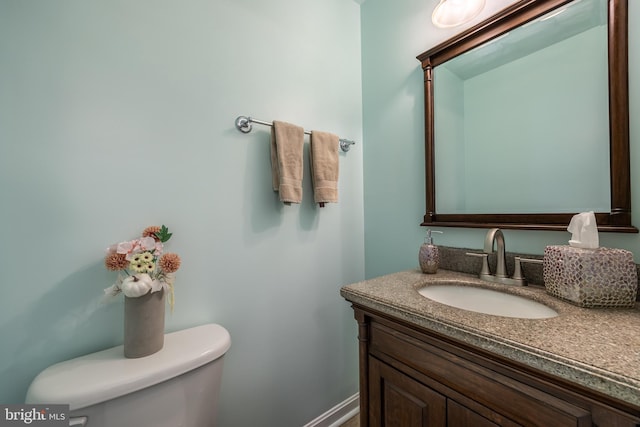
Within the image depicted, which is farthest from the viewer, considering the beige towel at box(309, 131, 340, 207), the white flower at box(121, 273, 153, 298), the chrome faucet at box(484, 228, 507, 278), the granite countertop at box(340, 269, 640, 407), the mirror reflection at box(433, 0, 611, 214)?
the beige towel at box(309, 131, 340, 207)

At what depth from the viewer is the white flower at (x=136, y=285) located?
0.67 metres

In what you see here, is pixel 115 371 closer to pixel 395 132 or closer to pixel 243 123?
pixel 243 123

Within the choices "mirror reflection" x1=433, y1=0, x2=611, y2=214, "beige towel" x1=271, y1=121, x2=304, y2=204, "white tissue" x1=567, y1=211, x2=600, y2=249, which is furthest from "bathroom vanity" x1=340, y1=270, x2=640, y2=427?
"beige towel" x1=271, y1=121, x2=304, y2=204

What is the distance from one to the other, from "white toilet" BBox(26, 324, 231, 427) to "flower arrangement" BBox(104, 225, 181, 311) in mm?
193

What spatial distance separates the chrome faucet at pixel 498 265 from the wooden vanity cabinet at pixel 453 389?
0.43 m

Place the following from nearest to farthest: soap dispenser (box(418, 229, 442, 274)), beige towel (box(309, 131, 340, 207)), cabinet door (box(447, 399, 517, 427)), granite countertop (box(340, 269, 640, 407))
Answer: granite countertop (box(340, 269, 640, 407)) → cabinet door (box(447, 399, 517, 427)) → soap dispenser (box(418, 229, 442, 274)) → beige towel (box(309, 131, 340, 207))

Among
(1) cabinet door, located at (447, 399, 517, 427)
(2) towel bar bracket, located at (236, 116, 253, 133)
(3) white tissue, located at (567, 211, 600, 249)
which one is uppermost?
(2) towel bar bracket, located at (236, 116, 253, 133)

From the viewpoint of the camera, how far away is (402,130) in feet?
4.24

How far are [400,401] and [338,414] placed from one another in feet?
2.76

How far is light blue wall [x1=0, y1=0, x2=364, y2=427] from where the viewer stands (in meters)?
0.69

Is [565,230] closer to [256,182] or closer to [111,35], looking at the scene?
[256,182]

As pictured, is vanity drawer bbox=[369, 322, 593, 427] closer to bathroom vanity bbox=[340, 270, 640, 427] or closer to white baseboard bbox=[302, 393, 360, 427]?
bathroom vanity bbox=[340, 270, 640, 427]

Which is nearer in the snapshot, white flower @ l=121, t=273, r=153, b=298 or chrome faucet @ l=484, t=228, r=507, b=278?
white flower @ l=121, t=273, r=153, b=298

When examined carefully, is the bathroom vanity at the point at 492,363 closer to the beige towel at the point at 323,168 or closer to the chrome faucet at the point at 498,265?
the chrome faucet at the point at 498,265
